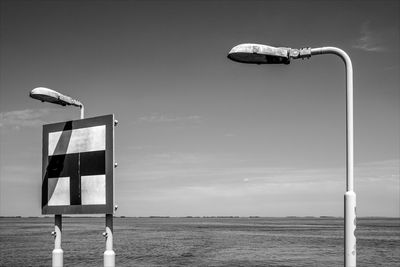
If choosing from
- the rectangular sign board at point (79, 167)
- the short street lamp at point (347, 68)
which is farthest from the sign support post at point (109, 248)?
the short street lamp at point (347, 68)

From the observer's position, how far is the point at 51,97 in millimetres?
8359

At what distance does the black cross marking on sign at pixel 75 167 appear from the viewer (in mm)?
7332

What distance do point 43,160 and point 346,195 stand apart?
4.78 metres

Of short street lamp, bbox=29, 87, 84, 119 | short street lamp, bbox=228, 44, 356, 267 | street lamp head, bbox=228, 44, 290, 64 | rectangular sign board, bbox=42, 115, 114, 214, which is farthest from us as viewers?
short street lamp, bbox=29, 87, 84, 119

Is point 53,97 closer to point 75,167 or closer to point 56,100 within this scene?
point 56,100

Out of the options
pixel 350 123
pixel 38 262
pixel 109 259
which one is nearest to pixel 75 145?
pixel 109 259

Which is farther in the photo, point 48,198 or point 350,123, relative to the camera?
point 48,198

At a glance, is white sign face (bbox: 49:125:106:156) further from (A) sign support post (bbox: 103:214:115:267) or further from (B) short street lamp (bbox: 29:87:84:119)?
(A) sign support post (bbox: 103:214:115:267)

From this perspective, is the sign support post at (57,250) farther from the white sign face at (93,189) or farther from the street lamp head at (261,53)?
the street lamp head at (261,53)

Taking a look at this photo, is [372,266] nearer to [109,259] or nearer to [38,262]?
[38,262]

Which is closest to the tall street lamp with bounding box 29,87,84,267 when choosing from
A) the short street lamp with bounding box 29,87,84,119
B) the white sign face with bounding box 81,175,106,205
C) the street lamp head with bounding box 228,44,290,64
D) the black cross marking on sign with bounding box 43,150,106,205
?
the short street lamp with bounding box 29,87,84,119

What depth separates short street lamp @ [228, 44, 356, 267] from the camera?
5965 millimetres

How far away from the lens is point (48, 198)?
8047 millimetres

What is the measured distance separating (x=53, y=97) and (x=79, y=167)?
4.75 feet
